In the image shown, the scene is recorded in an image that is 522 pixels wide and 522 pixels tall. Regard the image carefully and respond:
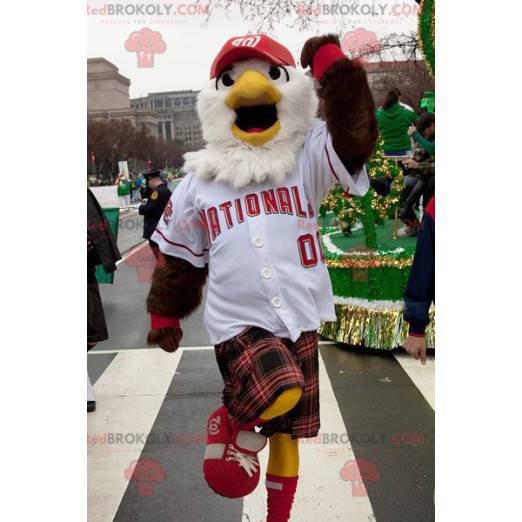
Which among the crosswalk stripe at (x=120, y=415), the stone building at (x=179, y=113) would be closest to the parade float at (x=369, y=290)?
the crosswalk stripe at (x=120, y=415)

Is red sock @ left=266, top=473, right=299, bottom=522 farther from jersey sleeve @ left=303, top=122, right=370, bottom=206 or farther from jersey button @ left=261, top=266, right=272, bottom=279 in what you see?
jersey sleeve @ left=303, top=122, right=370, bottom=206

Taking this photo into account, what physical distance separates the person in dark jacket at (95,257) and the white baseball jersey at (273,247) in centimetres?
174

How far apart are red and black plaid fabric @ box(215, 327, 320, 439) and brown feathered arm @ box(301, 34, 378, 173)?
750mm

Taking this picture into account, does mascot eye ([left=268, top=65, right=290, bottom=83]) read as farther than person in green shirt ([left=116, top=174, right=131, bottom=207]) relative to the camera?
No

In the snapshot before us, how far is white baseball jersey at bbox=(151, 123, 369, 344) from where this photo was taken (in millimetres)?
2645

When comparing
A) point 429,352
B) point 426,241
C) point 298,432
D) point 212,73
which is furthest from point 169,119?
point 429,352

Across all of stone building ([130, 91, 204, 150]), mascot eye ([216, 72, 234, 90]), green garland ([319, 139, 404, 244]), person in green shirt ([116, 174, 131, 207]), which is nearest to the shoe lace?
stone building ([130, 91, 204, 150])

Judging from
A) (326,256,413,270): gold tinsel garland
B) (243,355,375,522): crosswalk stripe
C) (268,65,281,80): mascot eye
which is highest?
(268,65,281,80): mascot eye

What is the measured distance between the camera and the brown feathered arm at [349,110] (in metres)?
2.54

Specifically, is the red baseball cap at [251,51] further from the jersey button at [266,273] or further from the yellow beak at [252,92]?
the jersey button at [266,273]

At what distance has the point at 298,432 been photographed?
2709 mm

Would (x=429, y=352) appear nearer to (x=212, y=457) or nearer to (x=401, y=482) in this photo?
(x=401, y=482)

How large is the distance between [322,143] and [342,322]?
3.39 m

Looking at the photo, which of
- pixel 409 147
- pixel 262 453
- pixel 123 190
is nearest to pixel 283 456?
pixel 262 453
